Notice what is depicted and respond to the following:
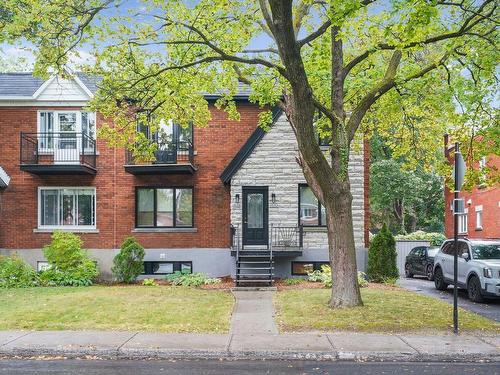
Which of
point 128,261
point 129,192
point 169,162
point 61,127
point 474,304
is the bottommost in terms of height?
point 474,304

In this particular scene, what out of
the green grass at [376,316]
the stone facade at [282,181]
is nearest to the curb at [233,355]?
the green grass at [376,316]

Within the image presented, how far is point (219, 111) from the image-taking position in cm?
2181

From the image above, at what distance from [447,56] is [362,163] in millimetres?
8148

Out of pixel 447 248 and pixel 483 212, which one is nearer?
pixel 447 248

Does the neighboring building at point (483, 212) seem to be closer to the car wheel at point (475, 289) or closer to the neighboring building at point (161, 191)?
the neighboring building at point (161, 191)

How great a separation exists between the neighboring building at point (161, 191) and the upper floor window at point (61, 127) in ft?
0.13

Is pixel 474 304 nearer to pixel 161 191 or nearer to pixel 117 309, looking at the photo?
pixel 117 309

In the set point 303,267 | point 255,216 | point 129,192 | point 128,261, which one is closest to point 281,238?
point 255,216

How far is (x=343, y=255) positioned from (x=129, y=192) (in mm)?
11112

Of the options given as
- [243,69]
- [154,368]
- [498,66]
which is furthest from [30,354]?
[498,66]

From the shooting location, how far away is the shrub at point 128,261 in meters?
20.0

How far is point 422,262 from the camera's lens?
1048 inches

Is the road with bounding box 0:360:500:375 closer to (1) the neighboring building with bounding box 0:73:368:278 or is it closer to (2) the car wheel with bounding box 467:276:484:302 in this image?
(2) the car wheel with bounding box 467:276:484:302

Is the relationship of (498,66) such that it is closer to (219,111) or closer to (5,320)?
(219,111)
